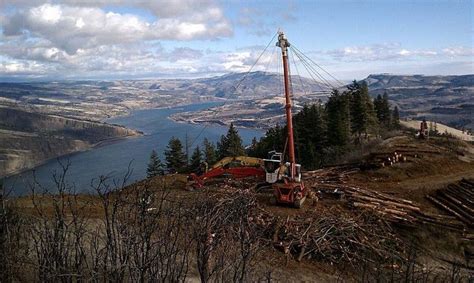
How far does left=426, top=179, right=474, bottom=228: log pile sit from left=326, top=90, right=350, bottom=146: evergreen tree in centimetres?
2034

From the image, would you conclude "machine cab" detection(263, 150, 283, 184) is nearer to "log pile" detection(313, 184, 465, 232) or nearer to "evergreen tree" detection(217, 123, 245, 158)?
"log pile" detection(313, 184, 465, 232)

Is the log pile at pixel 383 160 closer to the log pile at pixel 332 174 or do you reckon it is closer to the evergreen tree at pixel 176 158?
the log pile at pixel 332 174

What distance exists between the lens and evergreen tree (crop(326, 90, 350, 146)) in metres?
42.0

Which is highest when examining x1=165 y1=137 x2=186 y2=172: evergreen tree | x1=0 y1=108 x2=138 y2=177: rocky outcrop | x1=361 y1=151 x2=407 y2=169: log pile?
x1=361 y1=151 x2=407 y2=169: log pile

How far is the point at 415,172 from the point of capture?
24469mm

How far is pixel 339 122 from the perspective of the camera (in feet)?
138

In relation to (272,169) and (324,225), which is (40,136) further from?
(324,225)

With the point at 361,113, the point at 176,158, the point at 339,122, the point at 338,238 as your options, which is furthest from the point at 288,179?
the point at 176,158

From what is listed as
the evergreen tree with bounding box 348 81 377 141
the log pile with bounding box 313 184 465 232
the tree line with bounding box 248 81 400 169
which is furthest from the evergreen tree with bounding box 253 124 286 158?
the log pile with bounding box 313 184 465 232

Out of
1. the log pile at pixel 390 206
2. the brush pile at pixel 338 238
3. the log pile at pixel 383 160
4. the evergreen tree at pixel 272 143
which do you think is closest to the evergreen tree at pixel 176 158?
the evergreen tree at pixel 272 143

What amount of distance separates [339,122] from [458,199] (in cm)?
2302

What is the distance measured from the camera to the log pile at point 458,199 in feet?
58.5

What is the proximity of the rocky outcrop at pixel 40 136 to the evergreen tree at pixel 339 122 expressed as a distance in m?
84.7

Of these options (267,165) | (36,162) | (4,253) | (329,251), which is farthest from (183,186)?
(36,162)
